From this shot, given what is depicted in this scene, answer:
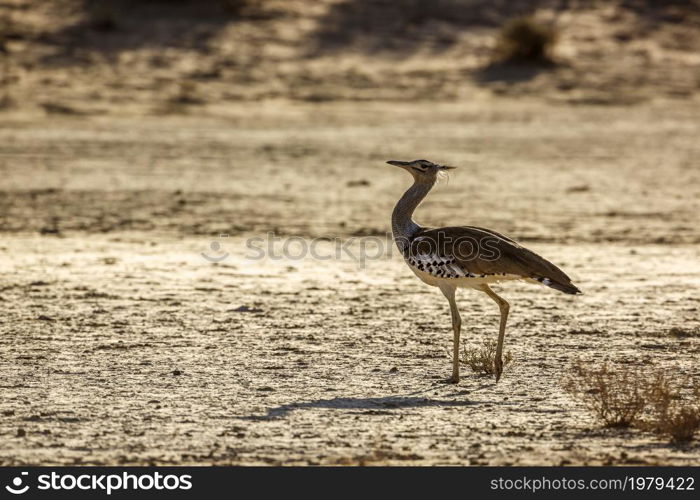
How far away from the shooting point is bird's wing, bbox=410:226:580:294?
6.30m

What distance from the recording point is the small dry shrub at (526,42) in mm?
21344

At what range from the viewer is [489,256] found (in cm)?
639

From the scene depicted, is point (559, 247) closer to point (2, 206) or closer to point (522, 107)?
point (2, 206)

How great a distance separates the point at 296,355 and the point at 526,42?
15.3 meters

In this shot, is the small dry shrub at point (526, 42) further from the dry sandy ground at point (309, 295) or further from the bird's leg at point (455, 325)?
the bird's leg at point (455, 325)

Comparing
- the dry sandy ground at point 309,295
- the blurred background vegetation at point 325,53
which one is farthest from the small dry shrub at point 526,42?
the dry sandy ground at point 309,295

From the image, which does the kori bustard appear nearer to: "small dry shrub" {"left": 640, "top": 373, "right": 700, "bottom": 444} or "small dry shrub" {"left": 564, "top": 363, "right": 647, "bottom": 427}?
"small dry shrub" {"left": 564, "top": 363, "right": 647, "bottom": 427}

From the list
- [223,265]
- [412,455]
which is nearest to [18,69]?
[223,265]

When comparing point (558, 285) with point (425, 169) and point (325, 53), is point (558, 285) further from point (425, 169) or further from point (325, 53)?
point (325, 53)

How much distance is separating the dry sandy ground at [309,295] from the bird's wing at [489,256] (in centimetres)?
65

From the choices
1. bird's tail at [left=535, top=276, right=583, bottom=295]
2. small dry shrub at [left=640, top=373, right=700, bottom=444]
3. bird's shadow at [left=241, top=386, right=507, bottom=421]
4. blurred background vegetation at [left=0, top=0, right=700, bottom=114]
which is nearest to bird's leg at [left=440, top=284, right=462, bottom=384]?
bird's shadow at [left=241, top=386, right=507, bottom=421]

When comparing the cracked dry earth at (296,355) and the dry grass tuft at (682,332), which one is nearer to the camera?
the cracked dry earth at (296,355)

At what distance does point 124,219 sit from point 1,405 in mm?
5722

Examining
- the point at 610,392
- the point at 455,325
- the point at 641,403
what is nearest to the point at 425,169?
the point at 455,325
